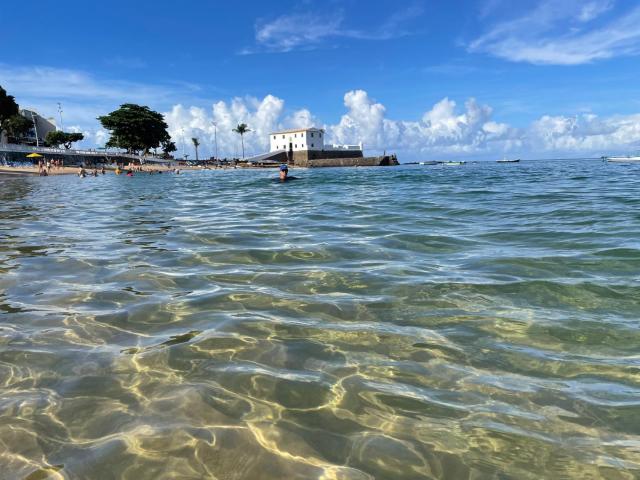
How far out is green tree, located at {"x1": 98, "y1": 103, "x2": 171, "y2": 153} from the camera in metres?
83.6

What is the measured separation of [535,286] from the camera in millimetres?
4855

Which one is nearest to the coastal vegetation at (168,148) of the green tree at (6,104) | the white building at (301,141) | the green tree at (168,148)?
the green tree at (168,148)

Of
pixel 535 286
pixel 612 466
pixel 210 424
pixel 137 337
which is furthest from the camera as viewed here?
pixel 535 286

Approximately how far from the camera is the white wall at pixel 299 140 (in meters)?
108

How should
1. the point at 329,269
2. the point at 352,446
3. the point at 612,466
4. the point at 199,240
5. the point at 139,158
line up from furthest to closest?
1. the point at 139,158
2. the point at 199,240
3. the point at 329,269
4. the point at 352,446
5. the point at 612,466

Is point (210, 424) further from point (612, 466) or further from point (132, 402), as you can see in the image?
point (612, 466)

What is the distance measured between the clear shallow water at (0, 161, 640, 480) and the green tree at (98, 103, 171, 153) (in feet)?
284

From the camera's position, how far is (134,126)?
8450 centimetres

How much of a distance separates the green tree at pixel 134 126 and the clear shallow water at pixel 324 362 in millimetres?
86570

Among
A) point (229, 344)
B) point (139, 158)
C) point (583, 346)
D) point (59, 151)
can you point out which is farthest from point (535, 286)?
point (139, 158)

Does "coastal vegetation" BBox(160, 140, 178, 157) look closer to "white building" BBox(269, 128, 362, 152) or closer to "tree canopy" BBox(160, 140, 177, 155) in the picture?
"tree canopy" BBox(160, 140, 177, 155)

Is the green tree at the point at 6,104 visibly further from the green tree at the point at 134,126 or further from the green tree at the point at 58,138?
the green tree at the point at 58,138

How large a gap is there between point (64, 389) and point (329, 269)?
346 centimetres

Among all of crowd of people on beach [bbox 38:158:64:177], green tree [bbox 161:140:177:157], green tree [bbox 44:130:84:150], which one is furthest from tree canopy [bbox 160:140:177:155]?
crowd of people on beach [bbox 38:158:64:177]
